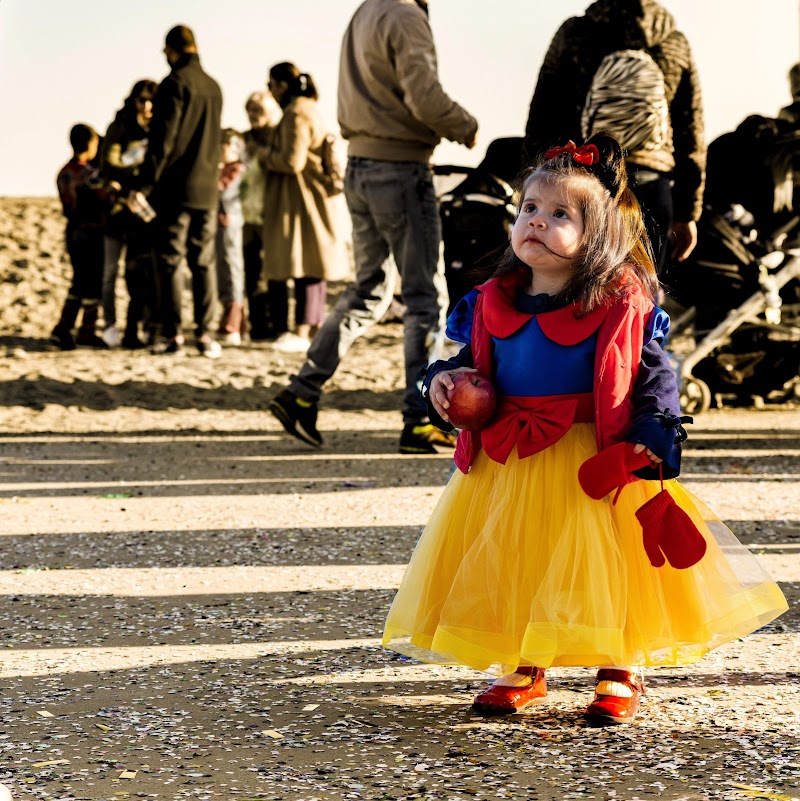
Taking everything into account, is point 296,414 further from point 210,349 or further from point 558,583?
point 558,583

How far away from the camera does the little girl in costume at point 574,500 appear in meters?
3.22

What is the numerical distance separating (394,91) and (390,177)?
437 millimetres

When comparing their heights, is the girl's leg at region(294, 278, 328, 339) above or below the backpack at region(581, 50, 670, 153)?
below

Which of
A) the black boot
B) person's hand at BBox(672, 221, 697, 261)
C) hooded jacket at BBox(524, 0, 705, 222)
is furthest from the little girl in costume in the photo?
the black boot

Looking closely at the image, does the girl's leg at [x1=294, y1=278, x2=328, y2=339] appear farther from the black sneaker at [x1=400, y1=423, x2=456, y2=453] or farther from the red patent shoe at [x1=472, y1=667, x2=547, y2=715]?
the red patent shoe at [x1=472, y1=667, x2=547, y2=715]

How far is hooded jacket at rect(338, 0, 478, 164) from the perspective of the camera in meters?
6.97

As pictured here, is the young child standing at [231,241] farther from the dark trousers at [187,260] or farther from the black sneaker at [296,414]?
the black sneaker at [296,414]

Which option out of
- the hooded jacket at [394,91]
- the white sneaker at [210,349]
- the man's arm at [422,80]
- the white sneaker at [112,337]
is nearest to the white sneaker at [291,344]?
the white sneaker at [210,349]

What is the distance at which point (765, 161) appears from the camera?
8523 mm

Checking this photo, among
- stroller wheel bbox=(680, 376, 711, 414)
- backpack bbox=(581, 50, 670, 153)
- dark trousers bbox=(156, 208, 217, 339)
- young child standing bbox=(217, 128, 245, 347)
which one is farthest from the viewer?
young child standing bbox=(217, 128, 245, 347)

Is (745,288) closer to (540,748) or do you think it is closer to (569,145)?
(569,145)

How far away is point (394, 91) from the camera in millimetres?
7145

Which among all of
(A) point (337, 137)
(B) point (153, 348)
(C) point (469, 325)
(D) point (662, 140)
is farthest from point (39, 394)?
(C) point (469, 325)

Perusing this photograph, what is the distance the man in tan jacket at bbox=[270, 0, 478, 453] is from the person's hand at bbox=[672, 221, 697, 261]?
1.25m
